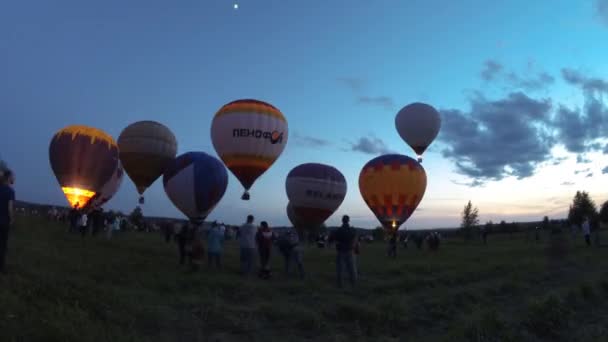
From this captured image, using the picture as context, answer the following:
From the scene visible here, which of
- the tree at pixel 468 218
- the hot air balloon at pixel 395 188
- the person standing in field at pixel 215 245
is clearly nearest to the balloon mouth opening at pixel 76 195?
the person standing in field at pixel 215 245

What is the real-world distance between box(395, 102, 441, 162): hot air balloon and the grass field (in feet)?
45.9

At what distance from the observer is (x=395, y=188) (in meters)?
23.3

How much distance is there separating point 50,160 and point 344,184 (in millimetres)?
13815

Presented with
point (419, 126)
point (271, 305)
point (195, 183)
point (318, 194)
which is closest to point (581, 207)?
point (419, 126)

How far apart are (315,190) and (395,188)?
3.96 metres

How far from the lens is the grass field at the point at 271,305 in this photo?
245 inches

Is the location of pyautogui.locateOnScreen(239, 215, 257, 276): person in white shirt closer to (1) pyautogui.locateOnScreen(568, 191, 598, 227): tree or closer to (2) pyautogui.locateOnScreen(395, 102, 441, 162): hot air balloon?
(2) pyautogui.locateOnScreen(395, 102, 441, 162): hot air balloon

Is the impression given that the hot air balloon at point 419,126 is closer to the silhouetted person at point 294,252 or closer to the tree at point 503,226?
the silhouetted person at point 294,252

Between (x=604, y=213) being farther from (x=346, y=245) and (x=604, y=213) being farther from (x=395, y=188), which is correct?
(x=346, y=245)

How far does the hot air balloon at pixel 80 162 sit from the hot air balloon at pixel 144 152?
83.8 inches

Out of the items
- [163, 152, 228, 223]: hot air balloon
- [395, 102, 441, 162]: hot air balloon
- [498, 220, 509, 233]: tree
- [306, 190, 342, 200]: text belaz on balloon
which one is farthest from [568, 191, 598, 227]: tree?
[163, 152, 228, 223]: hot air balloon

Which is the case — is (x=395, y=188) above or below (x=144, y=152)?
below

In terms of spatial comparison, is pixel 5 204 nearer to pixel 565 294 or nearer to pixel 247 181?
pixel 565 294

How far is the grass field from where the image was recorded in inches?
245
